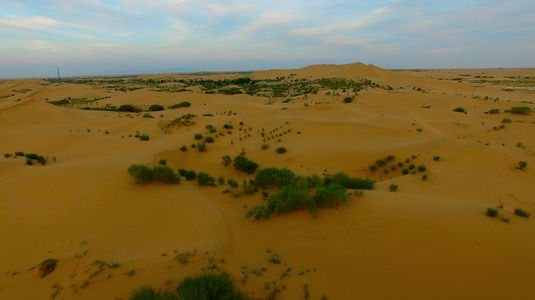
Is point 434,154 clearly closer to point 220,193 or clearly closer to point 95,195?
point 220,193

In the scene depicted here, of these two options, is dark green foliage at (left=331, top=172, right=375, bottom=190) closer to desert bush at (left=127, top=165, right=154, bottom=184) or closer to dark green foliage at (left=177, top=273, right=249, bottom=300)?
dark green foliage at (left=177, top=273, right=249, bottom=300)

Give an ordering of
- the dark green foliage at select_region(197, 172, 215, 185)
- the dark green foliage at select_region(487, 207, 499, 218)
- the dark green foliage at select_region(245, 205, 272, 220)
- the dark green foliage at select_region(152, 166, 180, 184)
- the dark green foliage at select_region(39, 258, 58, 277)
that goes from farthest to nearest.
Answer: the dark green foliage at select_region(197, 172, 215, 185)
the dark green foliage at select_region(152, 166, 180, 184)
the dark green foliage at select_region(245, 205, 272, 220)
the dark green foliage at select_region(487, 207, 499, 218)
the dark green foliage at select_region(39, 258, 58, 277)

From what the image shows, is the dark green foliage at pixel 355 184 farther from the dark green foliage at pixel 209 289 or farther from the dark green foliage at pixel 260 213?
the dark green foliage at pixel 209 289

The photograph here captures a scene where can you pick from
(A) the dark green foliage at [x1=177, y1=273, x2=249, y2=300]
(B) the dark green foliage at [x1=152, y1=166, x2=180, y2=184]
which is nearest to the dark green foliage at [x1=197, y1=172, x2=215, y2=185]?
(B) the dark green foliage at [x1=152, y1=166, x2=180, y2=184]

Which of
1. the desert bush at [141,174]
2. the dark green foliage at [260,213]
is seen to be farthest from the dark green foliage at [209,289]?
the desert bush at [141,174]

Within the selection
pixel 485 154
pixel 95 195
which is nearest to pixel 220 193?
pixel 95 195

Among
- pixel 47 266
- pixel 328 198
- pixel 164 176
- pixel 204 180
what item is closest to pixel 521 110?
pixel 328 198
